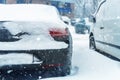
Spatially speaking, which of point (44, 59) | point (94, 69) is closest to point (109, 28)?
point (94, 69)

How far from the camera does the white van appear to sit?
19.6 feet

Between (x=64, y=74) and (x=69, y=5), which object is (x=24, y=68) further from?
(x=69, y=5)

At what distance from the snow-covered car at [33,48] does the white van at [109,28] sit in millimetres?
1607

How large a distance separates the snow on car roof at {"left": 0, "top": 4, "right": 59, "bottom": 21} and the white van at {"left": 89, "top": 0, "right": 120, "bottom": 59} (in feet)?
4.20

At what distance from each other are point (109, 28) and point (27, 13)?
6.66 feet

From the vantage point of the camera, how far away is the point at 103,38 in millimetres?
7215

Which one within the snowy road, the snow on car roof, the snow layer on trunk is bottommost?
the snowy road

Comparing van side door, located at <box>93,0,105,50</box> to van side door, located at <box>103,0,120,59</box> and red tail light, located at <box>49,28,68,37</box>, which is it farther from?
red tail light, located at <box>49,28,68,37</box>

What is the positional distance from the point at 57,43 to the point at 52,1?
41.0 metres

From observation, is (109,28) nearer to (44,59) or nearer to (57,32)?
(57,32)

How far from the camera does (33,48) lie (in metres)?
4.39

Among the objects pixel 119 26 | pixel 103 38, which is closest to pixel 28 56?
pixel 119 26

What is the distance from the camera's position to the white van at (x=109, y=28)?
596cm

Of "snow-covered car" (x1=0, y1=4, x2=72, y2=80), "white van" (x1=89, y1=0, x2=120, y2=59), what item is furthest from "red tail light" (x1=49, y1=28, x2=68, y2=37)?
"white van" (x1=89, y1=0, x2=120, y2=59)
